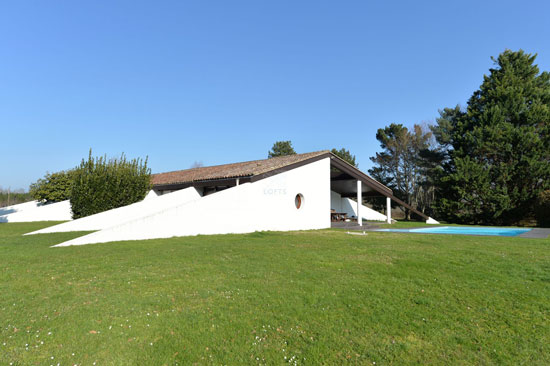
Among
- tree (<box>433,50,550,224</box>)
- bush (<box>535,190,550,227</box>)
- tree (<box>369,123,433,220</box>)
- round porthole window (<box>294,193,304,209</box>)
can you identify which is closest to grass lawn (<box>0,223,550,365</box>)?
round porthole window (<box>294,193,304,209</box>)

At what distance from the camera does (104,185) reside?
2002cm

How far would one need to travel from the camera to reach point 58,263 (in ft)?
24.4

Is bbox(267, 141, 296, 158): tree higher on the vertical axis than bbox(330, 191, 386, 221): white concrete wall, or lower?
higher

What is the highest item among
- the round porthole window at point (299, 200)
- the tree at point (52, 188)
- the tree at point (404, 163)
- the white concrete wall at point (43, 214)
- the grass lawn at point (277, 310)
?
the tree at point (404, 163)

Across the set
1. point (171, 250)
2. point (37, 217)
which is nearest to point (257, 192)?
point (171, 250)

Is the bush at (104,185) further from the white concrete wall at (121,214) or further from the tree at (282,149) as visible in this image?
the tree at (282,149)

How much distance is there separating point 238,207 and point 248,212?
2.32ft

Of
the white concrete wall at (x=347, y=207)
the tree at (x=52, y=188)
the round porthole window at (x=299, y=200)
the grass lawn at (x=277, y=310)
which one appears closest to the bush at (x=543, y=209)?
the white concrete wall at (x=347, y=207)

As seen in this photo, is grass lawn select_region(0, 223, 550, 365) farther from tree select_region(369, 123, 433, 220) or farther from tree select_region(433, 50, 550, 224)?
tree select_region(369, 123, 433, 220)

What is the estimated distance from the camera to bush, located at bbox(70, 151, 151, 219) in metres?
19.5

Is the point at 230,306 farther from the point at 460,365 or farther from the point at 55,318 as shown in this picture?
the point at 460,365

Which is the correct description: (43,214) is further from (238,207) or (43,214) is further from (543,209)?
(543,209)

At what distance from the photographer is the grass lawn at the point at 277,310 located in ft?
11.2

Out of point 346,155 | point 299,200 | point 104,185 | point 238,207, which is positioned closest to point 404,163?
point 346,155
